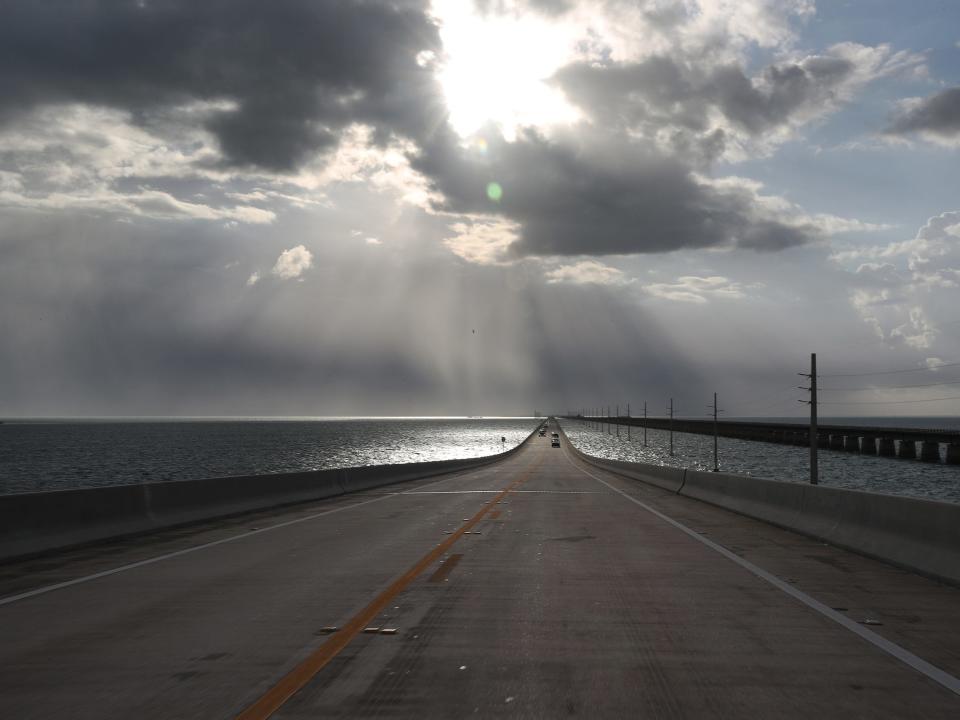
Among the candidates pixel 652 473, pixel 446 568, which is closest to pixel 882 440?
pixel 652 473

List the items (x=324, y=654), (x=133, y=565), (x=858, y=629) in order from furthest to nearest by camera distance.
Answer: (x=133, y=565) < (x=858, y=629) < (x=324, y=654)

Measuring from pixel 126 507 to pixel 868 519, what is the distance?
1248 cm

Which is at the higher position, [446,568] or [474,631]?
[474,631]

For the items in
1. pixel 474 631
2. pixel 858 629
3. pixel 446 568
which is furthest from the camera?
pixel 446 568

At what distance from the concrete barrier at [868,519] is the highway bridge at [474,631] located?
12.0 inches

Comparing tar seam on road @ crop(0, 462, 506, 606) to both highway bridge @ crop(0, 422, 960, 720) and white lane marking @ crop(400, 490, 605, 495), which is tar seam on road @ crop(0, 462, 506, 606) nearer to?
highway bridge @ crop(0, 422, 960, 720)

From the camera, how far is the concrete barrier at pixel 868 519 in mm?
9898

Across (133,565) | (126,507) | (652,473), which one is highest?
(126,507)

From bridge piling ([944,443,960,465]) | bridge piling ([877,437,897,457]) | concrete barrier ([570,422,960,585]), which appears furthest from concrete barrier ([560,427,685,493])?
bridge piling ([877,437,897,457])

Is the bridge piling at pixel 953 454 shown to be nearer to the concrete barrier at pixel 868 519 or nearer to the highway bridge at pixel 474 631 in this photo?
the concrete barrier at pixel 868 519

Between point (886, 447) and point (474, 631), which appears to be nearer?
point (474, 631)

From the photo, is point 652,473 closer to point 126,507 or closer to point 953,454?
point 126,507

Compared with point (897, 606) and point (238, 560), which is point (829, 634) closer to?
point (897, 606)

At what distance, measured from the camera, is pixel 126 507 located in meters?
14.5
